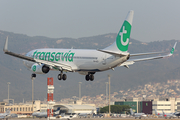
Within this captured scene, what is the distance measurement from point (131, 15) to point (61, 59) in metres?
17.8

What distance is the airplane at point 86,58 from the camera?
6944cm

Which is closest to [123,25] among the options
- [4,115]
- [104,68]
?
[104,68]

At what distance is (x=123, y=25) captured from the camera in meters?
69.7

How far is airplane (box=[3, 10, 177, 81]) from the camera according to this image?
69.4 metres

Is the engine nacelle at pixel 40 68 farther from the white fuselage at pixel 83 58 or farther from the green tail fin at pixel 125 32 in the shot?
the green tail fin at pixel 125 32

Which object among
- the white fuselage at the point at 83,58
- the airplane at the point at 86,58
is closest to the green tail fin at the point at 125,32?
the airplane at the point at 86,58

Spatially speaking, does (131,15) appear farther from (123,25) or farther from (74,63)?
(74,63)

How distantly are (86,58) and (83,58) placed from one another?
72cm

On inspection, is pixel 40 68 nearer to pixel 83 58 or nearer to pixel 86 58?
pixel 83 58

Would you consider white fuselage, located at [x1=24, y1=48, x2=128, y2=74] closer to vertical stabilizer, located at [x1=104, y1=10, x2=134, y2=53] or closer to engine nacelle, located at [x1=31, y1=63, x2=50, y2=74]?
vertical stabilizer, located at [x1=104, y1=10, x2=134, y2=53]

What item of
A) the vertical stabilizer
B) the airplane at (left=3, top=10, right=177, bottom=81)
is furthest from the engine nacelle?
the vertical stabilizer

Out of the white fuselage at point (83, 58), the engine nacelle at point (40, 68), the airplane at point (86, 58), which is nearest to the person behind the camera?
the airplane at point (86, 58)

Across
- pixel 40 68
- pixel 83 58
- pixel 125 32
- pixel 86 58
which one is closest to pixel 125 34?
pixel 125 32

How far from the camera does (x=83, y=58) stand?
74.8 metres
